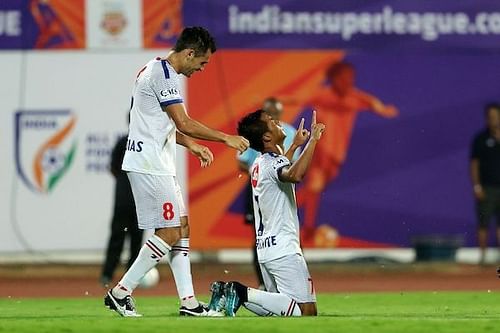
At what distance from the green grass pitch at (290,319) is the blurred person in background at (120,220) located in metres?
2.41

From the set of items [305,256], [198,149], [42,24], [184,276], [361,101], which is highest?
[42,24]

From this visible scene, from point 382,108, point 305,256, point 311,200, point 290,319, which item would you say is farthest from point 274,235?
point 382,108

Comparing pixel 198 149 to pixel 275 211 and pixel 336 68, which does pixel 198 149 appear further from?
pixel 336 68

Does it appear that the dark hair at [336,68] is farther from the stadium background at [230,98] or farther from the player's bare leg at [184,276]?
the player's bare leg at [184,276]

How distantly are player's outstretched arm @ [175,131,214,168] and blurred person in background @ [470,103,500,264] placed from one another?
10.5 meters

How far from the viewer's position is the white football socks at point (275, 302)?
11.6m

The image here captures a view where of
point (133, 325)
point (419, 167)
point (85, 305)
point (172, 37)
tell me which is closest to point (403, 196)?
point (419, 167)

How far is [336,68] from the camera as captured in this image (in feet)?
72.4

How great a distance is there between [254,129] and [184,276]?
1.38 m

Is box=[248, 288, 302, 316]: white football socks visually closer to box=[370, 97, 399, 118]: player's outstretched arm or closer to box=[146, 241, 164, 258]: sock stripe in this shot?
box=[146, 241, 164, 258]: sock stripe

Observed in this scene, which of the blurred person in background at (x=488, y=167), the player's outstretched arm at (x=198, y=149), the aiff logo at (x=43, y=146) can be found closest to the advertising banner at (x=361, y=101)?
the blurred person in background at (x=488, y=167)

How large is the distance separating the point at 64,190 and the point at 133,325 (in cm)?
1147

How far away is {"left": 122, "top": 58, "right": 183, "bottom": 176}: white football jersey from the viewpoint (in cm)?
1189

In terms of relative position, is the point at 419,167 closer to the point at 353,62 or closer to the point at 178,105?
the point at 353,62
